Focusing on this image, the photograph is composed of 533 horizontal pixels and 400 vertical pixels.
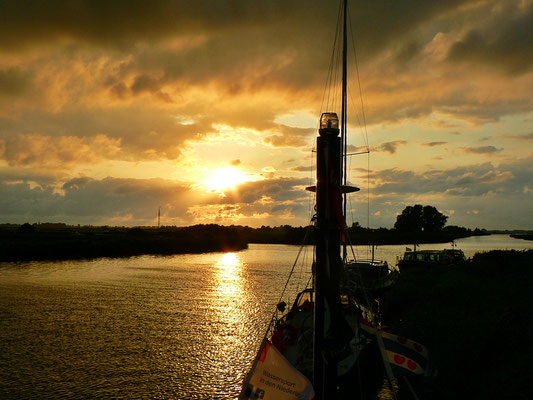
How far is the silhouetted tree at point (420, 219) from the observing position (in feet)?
587

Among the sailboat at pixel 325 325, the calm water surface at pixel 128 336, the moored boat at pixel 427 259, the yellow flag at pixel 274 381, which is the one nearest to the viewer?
the yellow flag at pixel 274 381

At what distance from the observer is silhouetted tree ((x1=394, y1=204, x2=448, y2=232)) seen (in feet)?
587

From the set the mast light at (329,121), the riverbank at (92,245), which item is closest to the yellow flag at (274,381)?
the mast light at (329,121)

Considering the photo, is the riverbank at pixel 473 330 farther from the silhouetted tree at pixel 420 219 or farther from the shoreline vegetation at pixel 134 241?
the silhouetted tree at pixel 420 219

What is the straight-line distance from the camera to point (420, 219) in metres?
180

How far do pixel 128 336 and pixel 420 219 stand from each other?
176012 millimetres

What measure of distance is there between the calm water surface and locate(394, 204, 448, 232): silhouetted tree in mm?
146202

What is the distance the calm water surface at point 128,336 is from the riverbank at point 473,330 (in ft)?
29.3

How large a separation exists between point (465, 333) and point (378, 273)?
1784 cm

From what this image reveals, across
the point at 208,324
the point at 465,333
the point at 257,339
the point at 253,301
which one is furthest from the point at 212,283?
the point at 465,333

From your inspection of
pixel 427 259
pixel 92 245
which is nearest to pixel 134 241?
pixel 92 245

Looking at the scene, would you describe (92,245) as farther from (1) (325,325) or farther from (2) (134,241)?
(1) (325,325)

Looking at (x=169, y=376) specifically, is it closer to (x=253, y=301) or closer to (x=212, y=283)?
(x=253, y=301)

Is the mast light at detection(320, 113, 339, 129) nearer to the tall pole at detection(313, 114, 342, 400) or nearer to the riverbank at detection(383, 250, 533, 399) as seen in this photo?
the tall pole at detection(313, 114, 342, 400)
